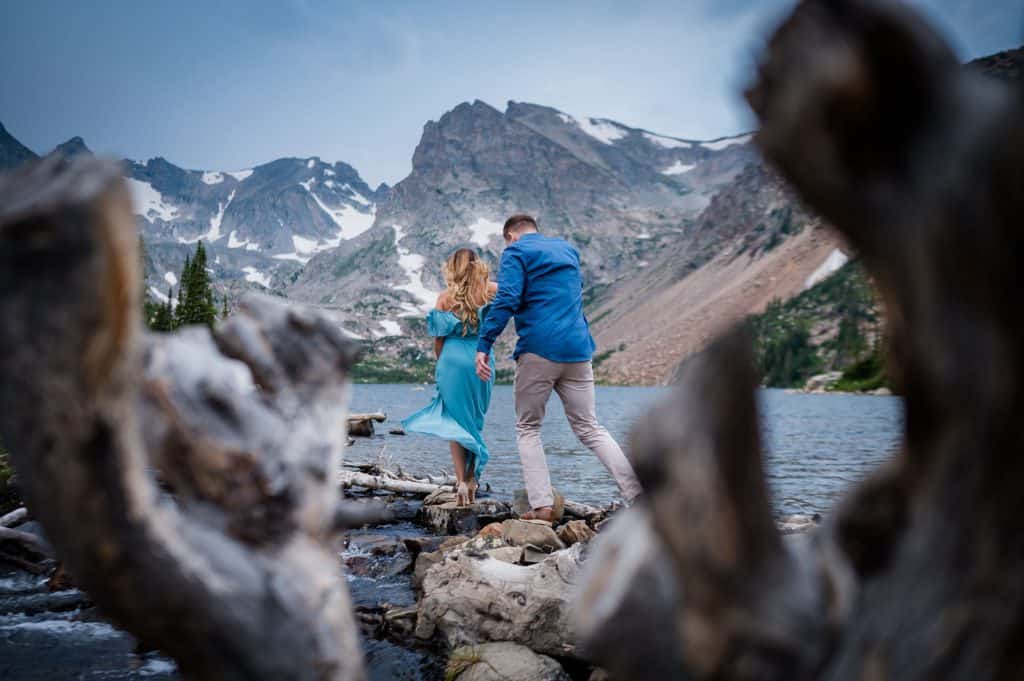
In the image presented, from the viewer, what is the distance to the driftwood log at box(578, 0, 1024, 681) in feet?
2.62

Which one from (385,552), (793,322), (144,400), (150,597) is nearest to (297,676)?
(150,597)

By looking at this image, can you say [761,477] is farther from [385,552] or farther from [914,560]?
[385,552]

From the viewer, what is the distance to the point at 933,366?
2.85 ft

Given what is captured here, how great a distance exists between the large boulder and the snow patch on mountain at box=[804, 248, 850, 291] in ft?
547

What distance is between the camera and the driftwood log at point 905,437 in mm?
798

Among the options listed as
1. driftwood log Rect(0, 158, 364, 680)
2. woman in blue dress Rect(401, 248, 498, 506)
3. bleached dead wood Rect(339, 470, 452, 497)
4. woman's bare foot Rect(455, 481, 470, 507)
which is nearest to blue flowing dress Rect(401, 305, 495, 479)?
woman in blue dress Rect(401, 248, 498, 506)

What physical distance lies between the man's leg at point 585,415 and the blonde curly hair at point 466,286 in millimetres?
2072

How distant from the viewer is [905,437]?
3.25 feet

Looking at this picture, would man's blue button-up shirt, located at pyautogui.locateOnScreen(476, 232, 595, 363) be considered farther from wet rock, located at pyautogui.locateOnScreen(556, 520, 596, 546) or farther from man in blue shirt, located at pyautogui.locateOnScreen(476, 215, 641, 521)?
wet rock, located at pyautogui.locateOnScreen(556, 520, 596, 546)

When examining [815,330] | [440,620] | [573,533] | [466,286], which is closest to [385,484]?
[466,286]

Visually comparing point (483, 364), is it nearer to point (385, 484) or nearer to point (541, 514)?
point (541, 514)

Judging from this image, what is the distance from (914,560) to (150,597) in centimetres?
134

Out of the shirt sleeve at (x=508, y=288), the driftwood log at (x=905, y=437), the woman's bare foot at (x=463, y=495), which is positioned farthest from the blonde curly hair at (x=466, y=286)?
the driftwood log at (x=905, y=437)

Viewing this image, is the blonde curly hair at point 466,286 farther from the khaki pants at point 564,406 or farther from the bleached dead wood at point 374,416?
the bleached dead wood at point 374,416
